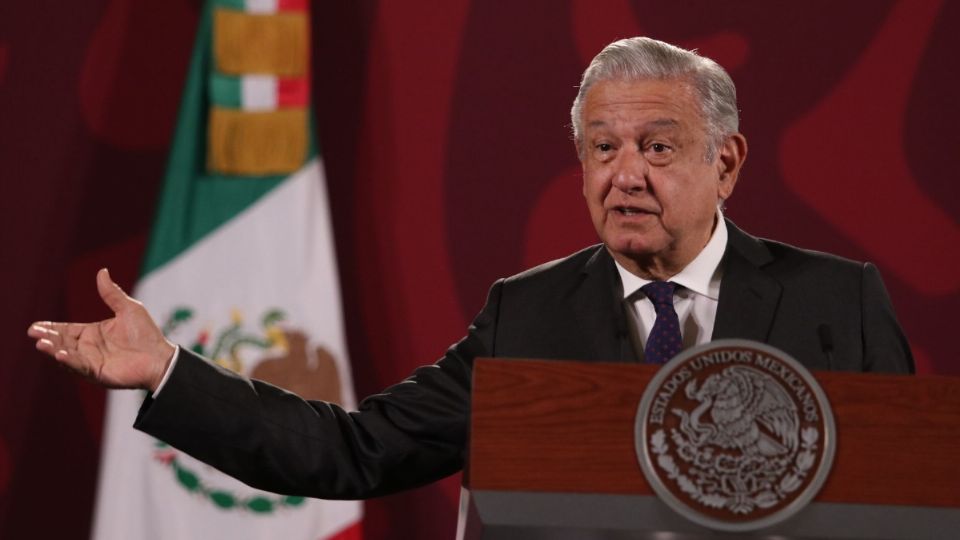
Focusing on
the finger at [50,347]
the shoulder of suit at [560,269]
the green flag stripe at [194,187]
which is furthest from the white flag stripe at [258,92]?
the finger at [50,347]

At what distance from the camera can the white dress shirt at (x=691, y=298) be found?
1.93 meters

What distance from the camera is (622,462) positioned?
1.33 meters

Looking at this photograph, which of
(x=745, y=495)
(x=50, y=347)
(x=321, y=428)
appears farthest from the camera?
(x=321, y=428)

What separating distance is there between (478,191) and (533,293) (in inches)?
54.4

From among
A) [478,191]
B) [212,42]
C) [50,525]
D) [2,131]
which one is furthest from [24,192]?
[478,191]

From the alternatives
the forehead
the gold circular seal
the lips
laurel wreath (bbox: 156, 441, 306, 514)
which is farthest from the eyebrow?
laurel wreath (bbox: 156, 441, 306, 514)

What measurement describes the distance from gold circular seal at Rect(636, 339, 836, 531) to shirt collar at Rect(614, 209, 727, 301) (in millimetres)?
609

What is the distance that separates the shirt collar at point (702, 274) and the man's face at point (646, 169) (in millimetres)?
19

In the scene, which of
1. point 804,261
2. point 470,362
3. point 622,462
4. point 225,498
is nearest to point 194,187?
point 225,498

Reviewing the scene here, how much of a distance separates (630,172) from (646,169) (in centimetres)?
3

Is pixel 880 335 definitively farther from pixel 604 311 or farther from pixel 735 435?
pixel 735 435

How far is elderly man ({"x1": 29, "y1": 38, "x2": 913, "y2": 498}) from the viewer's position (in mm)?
1848

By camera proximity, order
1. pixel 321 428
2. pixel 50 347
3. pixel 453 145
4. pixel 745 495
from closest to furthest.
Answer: pixel 745 495 < pixel 50 347 < pixel 321 428 < pixel 453 145

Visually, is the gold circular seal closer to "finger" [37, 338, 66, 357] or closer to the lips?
the lips
